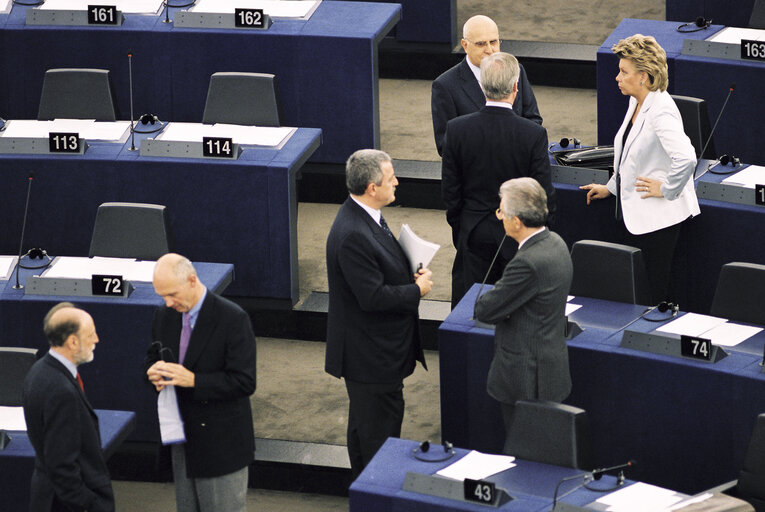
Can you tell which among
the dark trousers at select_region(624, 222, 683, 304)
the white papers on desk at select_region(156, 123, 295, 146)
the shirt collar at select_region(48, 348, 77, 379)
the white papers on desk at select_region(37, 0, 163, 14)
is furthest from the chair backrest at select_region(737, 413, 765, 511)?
the white papers on desk at select_region(37, 0, 163, 14)

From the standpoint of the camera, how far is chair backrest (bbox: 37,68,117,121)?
6.96m

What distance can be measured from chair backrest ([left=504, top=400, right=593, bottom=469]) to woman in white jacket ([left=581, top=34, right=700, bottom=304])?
1301mm

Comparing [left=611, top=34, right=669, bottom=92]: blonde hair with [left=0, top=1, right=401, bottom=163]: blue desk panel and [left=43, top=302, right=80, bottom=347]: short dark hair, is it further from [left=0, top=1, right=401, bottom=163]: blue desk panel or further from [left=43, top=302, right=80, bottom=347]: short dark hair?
[left=43, top=302, right=80, bottom=347]: short dark hair

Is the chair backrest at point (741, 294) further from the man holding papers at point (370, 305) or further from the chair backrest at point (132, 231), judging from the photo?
the chair backrest at point (132, 231)

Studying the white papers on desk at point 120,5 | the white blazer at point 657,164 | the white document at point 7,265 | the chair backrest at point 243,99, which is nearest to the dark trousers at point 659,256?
the white blazer at point 657,164

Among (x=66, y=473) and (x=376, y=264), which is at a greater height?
(x=376, y=264)

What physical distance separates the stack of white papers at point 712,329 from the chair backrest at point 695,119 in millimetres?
1355

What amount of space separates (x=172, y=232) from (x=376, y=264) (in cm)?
159

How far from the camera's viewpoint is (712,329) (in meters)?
4.94

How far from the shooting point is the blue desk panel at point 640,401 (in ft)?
15.3

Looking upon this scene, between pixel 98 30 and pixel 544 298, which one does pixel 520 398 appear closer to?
pixel 544 298

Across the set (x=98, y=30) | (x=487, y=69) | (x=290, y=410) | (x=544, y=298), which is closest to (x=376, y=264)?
(x=544, y=298)

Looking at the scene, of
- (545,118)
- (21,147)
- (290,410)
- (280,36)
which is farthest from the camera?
(545,118)

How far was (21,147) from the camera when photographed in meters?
6.50
